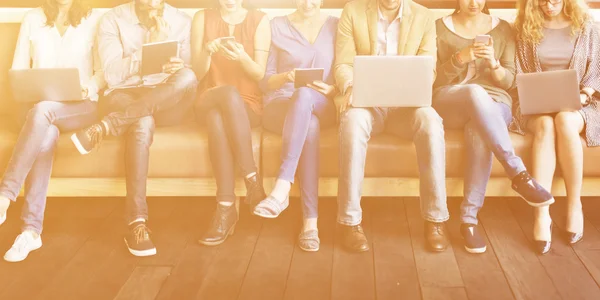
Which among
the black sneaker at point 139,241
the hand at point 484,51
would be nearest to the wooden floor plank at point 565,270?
the hand at point 484,51

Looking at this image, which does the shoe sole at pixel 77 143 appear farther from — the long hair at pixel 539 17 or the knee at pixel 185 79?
the long hair at pixel 539 17

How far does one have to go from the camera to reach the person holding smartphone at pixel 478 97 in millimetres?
2307

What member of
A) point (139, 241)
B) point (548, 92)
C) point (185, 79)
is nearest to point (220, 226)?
point (139, 241)

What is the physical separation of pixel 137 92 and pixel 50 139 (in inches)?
15.5

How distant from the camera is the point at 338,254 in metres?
2.33

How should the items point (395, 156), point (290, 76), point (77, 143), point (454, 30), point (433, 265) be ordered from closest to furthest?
point (433, 265), point (77, 143), point (395, 156), point (290, 76), point (454, 30)

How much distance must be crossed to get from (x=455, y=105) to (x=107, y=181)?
1.37m

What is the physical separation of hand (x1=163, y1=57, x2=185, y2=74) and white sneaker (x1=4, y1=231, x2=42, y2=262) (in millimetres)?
803

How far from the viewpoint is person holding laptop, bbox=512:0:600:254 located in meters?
2.37

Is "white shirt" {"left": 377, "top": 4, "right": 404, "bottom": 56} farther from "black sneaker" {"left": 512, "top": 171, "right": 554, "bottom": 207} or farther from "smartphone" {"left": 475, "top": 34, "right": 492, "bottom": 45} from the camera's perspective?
"black sneaker" {"left": 512, "top": 171, "right": 554, "bottom": 207}

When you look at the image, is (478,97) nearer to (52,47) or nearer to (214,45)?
(214,45)

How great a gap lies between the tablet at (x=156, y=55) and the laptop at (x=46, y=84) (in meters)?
0.26

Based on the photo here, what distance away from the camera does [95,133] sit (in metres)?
2.37

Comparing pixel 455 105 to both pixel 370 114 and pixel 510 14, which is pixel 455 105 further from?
pixel 510 14
